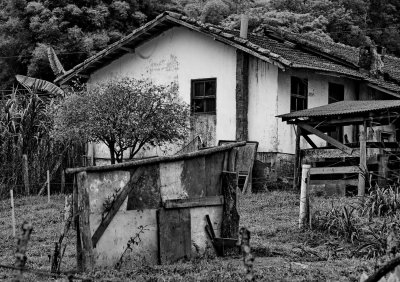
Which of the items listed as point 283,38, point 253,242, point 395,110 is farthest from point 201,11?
point 253,242

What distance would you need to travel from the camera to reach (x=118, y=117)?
19.2m

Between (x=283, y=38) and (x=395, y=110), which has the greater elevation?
(x=283, y=38)

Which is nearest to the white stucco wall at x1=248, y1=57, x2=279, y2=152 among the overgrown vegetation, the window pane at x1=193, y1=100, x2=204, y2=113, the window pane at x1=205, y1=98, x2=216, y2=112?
the window pane at x1=205, y1=98, x2=216, y2=112

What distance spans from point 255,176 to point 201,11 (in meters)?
18.1

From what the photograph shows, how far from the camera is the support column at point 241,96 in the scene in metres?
21.3

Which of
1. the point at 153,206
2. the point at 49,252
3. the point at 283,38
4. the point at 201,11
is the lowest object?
the point at 49,252

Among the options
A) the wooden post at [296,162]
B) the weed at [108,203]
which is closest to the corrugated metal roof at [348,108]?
the wooden post at [296,162]

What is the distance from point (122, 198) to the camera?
10102 millimetres

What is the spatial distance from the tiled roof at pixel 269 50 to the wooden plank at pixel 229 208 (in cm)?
897

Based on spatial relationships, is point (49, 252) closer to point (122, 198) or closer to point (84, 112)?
point (122, 198)

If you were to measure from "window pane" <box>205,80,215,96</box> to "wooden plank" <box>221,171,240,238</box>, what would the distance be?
1083 cm

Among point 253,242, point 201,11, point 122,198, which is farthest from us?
point 201,11

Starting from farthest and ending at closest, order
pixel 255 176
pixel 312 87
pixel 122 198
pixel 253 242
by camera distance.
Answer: pixel 312 87
pixel 255 176
pixel 253 242
pixel 122 198

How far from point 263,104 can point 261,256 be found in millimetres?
10514
